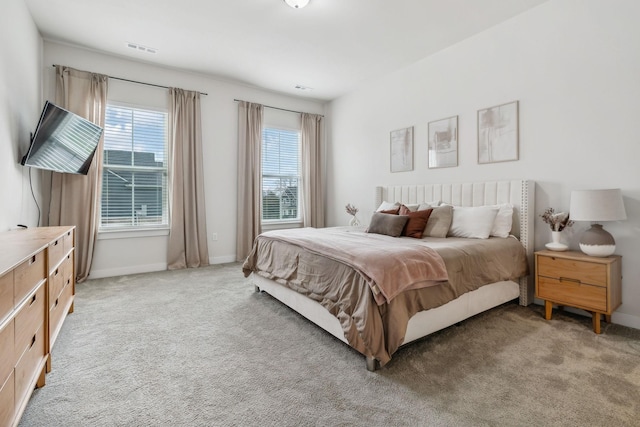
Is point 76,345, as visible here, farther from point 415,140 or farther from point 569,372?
point 415,140

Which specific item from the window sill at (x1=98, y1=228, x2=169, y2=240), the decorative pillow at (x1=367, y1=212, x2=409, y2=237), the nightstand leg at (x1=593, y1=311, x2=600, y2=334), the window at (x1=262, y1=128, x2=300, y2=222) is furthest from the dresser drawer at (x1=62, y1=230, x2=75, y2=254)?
the nightstand leg at (x1=593, y1=311, x2=600, y2=334)

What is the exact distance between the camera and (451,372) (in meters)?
1.78

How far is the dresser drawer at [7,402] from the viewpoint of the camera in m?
1.07

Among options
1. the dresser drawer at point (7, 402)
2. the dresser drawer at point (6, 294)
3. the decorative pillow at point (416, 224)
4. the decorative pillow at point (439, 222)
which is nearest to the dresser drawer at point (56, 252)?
the dresser drawer at point (6, 294)

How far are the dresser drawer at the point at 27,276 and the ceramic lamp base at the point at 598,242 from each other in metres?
3.63

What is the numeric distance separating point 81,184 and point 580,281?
525cm

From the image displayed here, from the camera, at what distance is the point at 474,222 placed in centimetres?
300

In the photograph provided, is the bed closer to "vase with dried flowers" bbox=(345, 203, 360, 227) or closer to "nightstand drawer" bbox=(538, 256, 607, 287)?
"nightstand drawer" bbox=(538, 256, 607, 287)

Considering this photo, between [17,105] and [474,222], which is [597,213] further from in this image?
[17,105]

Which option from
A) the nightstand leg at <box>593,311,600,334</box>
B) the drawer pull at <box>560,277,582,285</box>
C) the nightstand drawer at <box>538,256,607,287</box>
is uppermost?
the nightstand drawer at <box>538,256,607,287</box>

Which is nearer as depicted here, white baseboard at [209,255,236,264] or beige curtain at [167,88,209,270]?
beige curtain at [167,88,209,270]

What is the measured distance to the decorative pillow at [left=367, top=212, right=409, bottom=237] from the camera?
3068 mm

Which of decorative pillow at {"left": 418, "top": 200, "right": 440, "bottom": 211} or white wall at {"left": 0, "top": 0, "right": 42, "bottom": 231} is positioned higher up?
white wall at {"left": 0, "top": 0, "right": 42, "bottom": 231}

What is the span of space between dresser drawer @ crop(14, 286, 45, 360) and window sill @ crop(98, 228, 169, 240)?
8.51 feet
